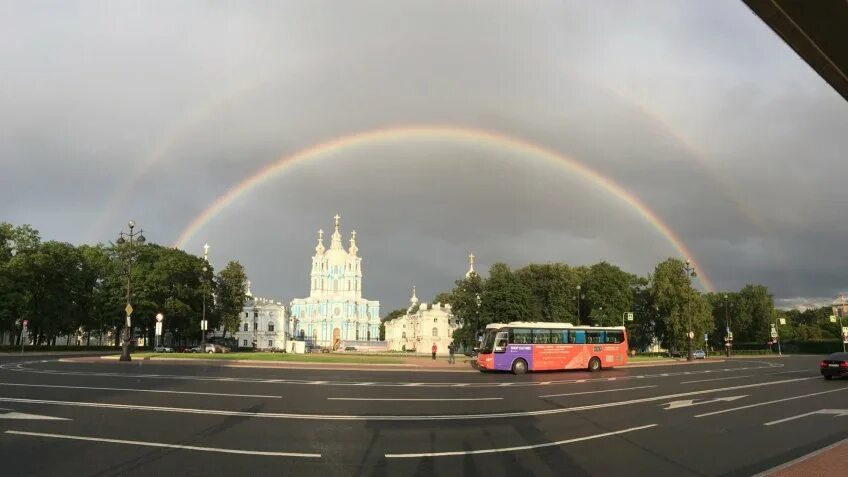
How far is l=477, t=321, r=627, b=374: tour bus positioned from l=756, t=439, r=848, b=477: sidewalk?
26042 millimetres

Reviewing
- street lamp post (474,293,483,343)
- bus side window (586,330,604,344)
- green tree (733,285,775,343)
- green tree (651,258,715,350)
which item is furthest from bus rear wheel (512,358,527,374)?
green tree (733,285,775,343)

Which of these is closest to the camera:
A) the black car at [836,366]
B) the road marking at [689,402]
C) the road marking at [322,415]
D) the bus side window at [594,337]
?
the road marking at [322,415]

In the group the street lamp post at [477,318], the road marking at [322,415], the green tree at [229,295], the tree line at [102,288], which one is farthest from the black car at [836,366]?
the green tree at [229,295]

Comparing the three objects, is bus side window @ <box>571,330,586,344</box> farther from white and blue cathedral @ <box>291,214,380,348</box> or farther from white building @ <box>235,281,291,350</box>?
white building @ <box>235,281,291,350</box>

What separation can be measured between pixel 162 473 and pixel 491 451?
Result: 5.49m

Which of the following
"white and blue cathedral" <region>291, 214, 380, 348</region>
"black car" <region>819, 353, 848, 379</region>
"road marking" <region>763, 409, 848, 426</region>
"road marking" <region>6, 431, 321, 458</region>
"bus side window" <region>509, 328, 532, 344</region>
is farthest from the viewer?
"white and blue cathedral" <region>291, 214, 380, 348</region>

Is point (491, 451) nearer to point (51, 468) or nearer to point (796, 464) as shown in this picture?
point (796, 464)

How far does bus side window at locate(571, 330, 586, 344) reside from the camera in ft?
124

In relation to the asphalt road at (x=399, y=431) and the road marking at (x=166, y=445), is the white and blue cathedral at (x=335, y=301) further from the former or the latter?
the road marking at (x=166, y=445)

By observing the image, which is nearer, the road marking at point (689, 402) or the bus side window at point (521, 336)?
the road marking at point (689, 402)

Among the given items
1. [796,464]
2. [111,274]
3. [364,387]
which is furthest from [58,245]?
[796,464]

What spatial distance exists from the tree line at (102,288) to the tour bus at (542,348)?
54872 millimetres

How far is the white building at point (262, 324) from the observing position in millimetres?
150875

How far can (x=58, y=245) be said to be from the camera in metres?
74.8
